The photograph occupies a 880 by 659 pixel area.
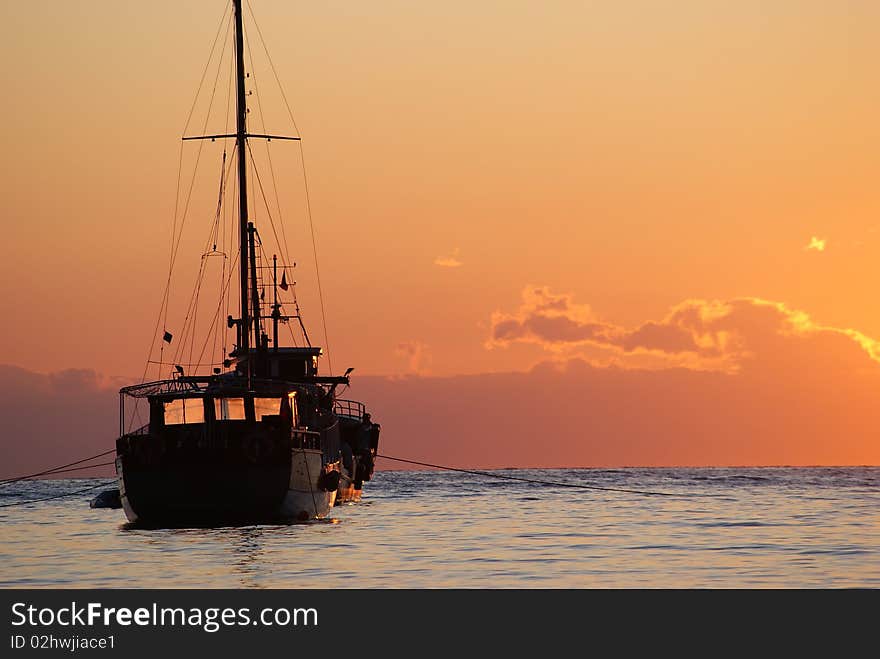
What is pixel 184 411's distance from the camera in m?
60.6

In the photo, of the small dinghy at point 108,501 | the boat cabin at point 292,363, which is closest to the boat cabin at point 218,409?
the small dinghy at point 108,501

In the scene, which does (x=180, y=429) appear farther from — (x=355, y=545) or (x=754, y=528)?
A: (x=754, y=528)

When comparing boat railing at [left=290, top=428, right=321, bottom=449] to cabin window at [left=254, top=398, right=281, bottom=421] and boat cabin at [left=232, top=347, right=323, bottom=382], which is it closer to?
cabin window at [left=254, top=398, right=281, bottom=421]

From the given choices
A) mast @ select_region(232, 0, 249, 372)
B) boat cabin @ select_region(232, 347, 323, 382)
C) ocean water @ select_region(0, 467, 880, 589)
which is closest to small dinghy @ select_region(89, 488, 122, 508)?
boat cabin @ select_region(232, 347, 323, 382)

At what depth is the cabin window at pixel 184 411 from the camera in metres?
60.3

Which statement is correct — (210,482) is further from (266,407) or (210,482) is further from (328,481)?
(328,481)

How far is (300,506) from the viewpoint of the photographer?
61.3m

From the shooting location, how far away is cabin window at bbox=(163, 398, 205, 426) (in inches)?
2376

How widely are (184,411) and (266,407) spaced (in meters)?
3.37

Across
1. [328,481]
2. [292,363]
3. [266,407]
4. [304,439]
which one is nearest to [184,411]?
[266,407]

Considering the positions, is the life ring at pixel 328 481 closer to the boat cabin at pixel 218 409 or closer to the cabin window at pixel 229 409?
the boat cabin at pixel 218 409

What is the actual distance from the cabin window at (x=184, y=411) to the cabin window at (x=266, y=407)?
7.25 feet
